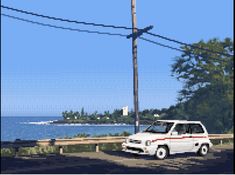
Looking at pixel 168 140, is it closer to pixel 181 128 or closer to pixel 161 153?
pixel 161 153

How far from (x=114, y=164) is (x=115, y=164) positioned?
0.04 meters

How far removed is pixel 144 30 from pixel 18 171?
11.9 meters

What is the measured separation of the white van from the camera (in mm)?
19094

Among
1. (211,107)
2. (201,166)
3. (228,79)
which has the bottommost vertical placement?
(201,166)

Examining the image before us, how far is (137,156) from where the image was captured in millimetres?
20000

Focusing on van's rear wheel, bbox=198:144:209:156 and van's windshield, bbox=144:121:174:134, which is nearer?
van's windshield, bbox=144:121:174:134

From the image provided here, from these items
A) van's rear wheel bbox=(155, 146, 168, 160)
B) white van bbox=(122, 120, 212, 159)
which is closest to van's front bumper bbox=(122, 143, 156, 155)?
white van bbox=(122, 120, 212, 159)

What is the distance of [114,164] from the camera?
17.1 meters

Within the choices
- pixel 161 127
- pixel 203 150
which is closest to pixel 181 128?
pixel 161 127

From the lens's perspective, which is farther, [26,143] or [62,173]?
[26,143]

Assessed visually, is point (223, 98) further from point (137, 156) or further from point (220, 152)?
point (137, 156)

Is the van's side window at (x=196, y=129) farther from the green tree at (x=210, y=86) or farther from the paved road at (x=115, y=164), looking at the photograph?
the green tree at (x=210, y=86)

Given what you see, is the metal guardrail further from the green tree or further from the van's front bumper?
the green tree

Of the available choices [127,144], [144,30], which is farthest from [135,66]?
[127,144]
